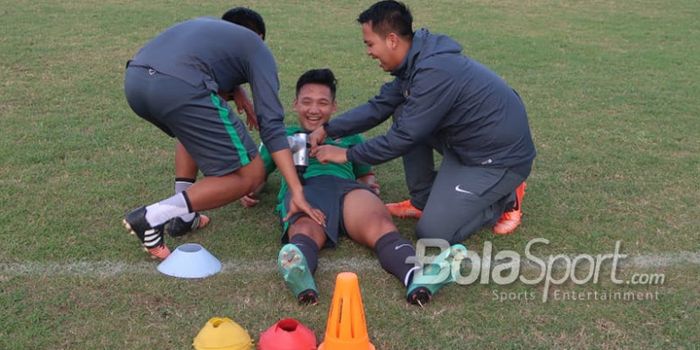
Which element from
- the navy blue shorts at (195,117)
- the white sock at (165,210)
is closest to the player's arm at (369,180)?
the navy blue shorts at (195,117)

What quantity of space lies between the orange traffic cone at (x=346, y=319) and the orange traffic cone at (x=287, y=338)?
0.28ft

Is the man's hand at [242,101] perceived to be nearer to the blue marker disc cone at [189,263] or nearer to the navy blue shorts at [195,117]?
the navy blue shorts at [195,117]

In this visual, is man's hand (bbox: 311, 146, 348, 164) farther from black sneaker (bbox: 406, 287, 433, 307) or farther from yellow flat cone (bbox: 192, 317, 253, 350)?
yellow flat cone (bbox: 192, 317, 253, 350)

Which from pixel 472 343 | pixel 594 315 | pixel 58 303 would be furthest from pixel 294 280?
pixel 594 315

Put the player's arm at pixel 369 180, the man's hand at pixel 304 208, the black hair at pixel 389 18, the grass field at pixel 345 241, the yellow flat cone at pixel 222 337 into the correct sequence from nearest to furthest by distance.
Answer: the yellow flat cone at pixel 222 337
the grass field at pixel 345 241
the man's hand at pixel 304 208
the black hair at pixel 389 18
the player's arm at pixel 369 180

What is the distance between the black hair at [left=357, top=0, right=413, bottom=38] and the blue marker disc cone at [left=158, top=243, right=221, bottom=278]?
1545 millimetres

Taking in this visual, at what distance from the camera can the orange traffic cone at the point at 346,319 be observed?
3.01 m

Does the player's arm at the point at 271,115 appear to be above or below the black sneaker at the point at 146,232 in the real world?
above

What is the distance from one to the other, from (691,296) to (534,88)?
14.9ft

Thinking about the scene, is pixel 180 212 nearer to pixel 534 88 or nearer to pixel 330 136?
pixel 330 136

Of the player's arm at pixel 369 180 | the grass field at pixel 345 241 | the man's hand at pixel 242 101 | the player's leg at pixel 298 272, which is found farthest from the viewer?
the player's arm at pixel 369 180

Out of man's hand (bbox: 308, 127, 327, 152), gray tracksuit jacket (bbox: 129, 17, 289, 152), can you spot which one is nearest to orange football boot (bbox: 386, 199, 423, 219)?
man's hand (bbox: 308, 127, 327, 152)

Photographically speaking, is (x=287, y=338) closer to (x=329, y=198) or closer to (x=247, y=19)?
(x=329, y=198)

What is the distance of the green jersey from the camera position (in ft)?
15.3
